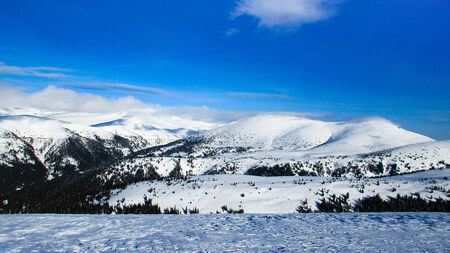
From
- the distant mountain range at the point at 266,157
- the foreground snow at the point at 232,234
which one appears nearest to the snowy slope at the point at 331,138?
the distant mountain range at the point at 266,157

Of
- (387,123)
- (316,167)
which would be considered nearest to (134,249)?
(316,167)

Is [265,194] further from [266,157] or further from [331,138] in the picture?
[331,138]

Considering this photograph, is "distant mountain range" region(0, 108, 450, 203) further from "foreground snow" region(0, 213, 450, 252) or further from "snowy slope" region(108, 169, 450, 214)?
"foreground snow" region(0, 213, 450, 252)

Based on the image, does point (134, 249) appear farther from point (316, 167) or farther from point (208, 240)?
point (316, 167)

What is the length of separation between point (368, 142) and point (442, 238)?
14928 cm

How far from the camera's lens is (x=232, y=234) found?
23.2ft

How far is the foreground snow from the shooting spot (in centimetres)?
582

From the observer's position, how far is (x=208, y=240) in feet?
21.4

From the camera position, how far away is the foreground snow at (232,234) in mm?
5824

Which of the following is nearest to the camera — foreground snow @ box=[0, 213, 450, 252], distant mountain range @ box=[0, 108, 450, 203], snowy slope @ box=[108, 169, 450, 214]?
foreground snow @ box=[0, 213, 450, 252]

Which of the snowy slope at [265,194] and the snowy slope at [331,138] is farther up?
the snowy slope at [331,138]

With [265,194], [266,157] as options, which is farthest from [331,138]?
[265,194]

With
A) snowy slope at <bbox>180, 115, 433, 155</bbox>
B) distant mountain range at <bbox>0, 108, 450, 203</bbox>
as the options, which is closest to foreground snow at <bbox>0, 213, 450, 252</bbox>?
distant mountain range at <bbox>0, 108, 450, 203</bbox>

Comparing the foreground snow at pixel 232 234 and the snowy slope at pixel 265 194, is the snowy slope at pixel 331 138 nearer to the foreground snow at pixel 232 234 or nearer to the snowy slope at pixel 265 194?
the snowy slope at pixel 265 194
